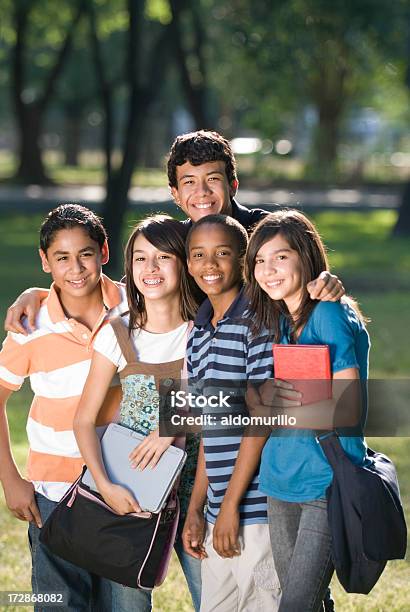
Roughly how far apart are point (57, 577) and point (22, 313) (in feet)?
2.73

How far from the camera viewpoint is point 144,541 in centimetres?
348

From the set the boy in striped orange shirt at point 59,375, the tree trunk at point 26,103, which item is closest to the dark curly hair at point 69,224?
the boy in striped orange shirt at point 59,375

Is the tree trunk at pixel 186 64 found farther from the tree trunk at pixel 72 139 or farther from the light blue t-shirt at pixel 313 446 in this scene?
the tree trunk at pixel 72 139

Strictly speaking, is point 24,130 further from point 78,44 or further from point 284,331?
point 284,331

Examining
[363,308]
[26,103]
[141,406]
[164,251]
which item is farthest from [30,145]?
[141,406]

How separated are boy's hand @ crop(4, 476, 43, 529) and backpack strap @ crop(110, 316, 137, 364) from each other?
55 centimetres

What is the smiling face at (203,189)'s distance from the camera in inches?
154

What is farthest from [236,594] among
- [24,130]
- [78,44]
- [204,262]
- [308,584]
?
[78,44]

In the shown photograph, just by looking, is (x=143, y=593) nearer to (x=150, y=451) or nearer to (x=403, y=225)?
(x=150, y=451)

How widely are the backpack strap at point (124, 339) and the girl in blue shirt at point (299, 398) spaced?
0.40 metres

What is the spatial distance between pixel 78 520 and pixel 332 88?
34292 mm

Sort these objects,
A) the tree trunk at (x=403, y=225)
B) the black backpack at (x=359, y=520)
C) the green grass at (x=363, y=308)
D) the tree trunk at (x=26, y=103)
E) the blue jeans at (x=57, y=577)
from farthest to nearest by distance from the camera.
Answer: the tree trunk at (x=26, y=103), the tree trunk at (x=403, y=225), the green grass at (x=363, y=308), the blue jeans at (x=57, y=577), the black backpack at (x=359, y=520)

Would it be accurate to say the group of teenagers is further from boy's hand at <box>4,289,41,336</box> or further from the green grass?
the green grass

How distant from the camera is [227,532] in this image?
11.3 ft
